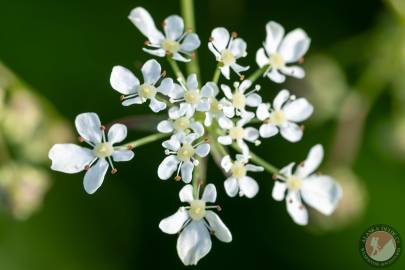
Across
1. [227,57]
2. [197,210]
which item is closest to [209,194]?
[197,210]

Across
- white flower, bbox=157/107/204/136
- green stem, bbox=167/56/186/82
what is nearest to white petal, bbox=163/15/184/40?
green stem, bbox=167/56/186/82

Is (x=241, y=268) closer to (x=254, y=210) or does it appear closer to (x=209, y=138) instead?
(x=254, y=210)

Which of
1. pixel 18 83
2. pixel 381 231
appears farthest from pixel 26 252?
pixel 381 231

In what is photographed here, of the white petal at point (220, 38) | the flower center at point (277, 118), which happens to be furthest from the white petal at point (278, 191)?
the white petal at point (220, 38)

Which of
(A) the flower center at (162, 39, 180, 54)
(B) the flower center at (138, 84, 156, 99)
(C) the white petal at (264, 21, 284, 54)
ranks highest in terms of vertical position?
(C) the white petal at (264, 21, 284, 54)

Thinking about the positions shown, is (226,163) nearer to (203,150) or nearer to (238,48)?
(203,150)

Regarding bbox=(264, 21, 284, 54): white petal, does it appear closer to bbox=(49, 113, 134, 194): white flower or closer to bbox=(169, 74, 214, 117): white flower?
bbox=(169, 74, 214, 117): white flower
